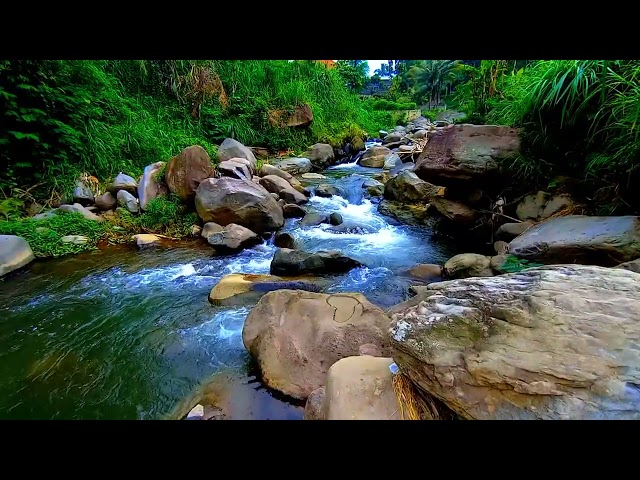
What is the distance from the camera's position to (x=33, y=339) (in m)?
3.09

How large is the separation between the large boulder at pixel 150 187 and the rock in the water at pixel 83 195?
2.66ft

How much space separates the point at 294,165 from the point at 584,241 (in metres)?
8.57

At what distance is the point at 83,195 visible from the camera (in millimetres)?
5918

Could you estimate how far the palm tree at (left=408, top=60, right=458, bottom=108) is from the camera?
113 ft

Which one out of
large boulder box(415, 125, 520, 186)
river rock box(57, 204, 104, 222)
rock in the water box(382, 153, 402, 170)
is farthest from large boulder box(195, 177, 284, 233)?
rock in the water box(382, 153, 402, 170)

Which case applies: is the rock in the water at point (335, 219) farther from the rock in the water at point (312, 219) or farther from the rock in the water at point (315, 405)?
the rock in the water at point (315, 405)

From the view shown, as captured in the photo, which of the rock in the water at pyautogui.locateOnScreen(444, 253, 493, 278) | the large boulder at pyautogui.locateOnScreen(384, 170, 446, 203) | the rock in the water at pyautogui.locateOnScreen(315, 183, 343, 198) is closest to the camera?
the rock in the water at pyautogui.locateOnScreen(444, 253, 493, 278)

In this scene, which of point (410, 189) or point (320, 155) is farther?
point (320, 155)

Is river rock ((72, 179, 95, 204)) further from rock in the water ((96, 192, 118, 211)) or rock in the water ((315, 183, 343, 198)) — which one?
rock in the water ((315, 183, 343, 198))

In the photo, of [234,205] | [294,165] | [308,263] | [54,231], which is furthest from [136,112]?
[308,263]

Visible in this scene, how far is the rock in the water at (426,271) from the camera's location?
4406 mm

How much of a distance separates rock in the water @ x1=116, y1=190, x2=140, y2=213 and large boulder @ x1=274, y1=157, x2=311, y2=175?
4989 mm

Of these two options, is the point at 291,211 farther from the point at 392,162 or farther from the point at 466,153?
the point at 392,162
